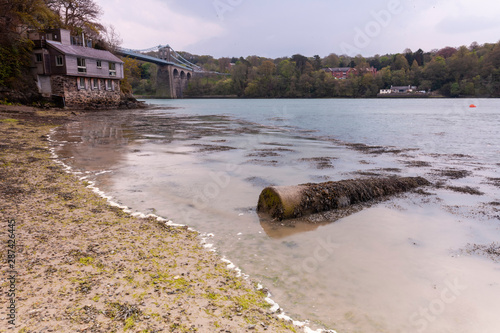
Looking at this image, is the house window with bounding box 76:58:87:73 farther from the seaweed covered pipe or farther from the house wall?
the seaweed covered pipe

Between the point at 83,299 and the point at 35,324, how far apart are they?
1.66 ft

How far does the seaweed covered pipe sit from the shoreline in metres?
1.90

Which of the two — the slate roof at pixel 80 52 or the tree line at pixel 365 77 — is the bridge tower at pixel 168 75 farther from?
the slate roof at pixel 80 52

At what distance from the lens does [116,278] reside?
13.5 ft

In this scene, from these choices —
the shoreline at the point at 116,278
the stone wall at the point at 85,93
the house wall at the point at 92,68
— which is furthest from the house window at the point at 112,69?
the shoreline at the point at 116,278

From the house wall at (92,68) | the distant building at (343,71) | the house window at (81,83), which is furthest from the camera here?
the distant building at (343,71)

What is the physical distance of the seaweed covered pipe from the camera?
6902 millimetres

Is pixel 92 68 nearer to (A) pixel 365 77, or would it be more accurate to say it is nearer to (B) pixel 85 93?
(B) pixel 85 93

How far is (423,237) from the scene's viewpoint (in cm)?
623

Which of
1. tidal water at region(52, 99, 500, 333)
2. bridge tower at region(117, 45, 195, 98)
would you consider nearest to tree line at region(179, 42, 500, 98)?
bridge tower at region(117, 45, 195, 98)

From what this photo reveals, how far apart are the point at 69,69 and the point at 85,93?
4905mm

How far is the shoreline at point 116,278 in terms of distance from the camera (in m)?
3.35

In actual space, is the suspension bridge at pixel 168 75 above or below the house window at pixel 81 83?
above

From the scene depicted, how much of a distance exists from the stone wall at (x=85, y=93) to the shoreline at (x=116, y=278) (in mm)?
44896
